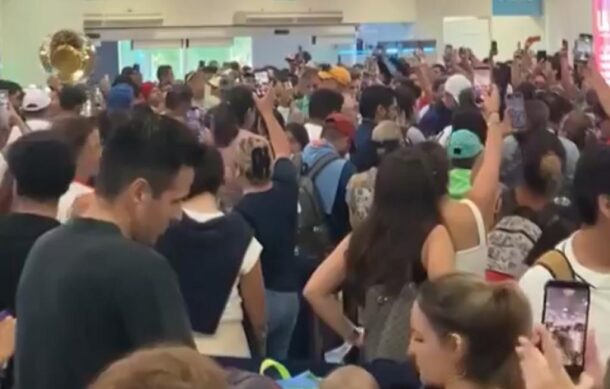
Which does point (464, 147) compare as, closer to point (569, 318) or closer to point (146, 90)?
point (569, 318)

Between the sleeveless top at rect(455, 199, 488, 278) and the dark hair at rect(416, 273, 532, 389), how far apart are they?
131 centimetres

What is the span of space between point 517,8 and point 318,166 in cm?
1673

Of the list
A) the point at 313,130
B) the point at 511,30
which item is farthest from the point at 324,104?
the point at 511,30

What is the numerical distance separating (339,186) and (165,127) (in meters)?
3.81

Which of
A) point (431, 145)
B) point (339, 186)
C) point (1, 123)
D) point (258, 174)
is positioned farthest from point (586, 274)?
point (1, 123)

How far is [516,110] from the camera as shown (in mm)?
6578

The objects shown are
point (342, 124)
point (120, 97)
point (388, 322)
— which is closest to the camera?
point (388, 322)

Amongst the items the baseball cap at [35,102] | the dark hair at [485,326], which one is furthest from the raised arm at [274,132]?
the dark hair at [485,326]

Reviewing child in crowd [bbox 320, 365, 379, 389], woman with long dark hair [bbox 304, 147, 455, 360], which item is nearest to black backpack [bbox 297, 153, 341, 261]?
woman with long dark hair [bbox 304, 147, 455, 360]

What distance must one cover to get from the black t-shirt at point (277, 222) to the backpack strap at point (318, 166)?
4.13ft

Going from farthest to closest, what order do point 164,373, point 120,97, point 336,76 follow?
point 336,76 → point 120,97 → point 164,373

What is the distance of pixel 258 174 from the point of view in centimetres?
525

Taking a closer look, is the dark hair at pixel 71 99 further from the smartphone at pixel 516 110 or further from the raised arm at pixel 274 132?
the smartphone at pixel 516 110

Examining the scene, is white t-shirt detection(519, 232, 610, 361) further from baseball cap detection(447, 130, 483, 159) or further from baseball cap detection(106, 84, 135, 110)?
baseball cap detection(106, 84, 135, 110)
